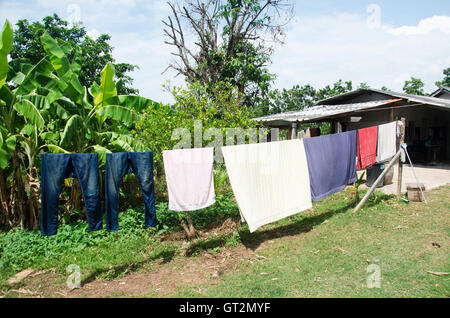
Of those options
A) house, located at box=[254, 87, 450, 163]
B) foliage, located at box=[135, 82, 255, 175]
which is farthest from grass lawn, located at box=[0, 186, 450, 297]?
house, located at box=[254, 87, 450, 163]

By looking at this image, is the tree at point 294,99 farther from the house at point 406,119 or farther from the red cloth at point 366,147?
the red cloth at point 366,147

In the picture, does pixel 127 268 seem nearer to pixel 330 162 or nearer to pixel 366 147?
pixel 330 162

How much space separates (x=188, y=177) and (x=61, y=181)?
1923 mm

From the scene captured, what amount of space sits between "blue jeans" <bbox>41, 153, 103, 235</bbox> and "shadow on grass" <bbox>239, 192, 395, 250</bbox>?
274 centimetres

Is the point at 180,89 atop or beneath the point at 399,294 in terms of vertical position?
atop

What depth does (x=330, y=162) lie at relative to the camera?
6289 millimetres

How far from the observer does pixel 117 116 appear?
6.64 metres

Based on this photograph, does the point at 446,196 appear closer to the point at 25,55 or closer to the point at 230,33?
the point at 230,33

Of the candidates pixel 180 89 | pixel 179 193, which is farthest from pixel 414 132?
pixel 179 193

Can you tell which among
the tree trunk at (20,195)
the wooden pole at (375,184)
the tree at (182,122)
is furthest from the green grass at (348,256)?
the tree trunk at (20,195)

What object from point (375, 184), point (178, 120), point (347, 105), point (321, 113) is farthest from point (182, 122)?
point (347, 105)

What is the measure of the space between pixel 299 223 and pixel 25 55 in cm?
1428

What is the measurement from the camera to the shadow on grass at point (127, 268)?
465cm

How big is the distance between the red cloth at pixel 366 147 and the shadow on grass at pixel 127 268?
464cm
